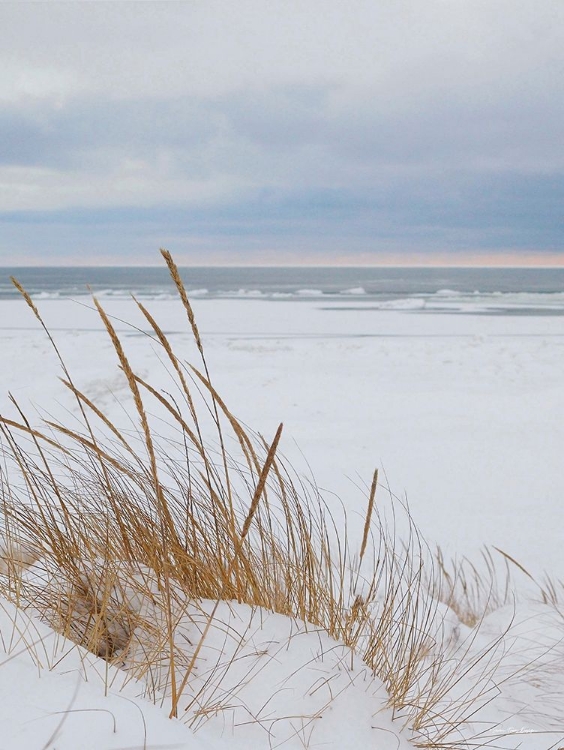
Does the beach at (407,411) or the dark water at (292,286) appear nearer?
the beach at (407,411)

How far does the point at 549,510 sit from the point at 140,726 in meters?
3.73

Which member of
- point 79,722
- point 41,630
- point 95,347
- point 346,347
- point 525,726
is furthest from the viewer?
point 346,347

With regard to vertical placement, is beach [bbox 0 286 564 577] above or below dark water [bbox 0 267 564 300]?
below

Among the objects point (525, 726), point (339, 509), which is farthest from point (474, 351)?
point (525, 726)

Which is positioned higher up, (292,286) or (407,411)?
(292,286)

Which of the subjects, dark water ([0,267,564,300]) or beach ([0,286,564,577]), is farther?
dark water ([0,267,564,300])

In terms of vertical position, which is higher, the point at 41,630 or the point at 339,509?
the point at 41,630

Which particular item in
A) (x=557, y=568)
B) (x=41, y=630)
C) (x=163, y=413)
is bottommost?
(x=557, y=568)

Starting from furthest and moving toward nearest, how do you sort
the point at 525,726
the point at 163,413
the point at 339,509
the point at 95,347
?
the point at 95,347
the point at 163,413
the point at 339,509
the point at 525,726

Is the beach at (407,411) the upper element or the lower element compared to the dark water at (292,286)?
lower

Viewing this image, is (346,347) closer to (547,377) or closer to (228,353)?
(228,353)

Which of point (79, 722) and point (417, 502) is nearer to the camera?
point (79, 722)

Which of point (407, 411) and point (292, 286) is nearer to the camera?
point (407, 411)

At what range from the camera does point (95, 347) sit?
31.8 ft
